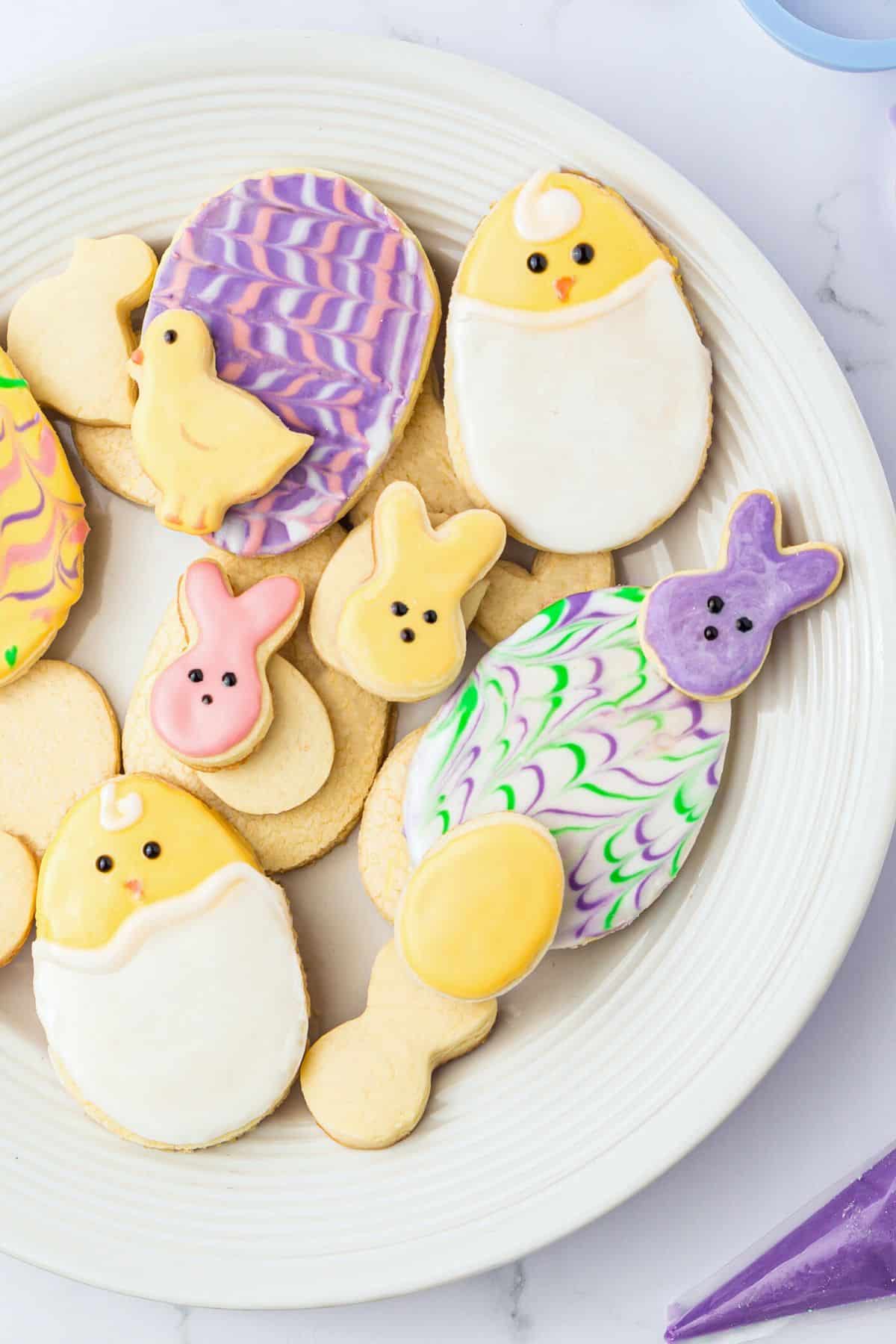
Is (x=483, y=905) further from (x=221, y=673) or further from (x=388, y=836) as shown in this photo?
(x=221, y=673)

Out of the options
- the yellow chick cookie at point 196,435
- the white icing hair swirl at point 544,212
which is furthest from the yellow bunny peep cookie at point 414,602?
the white icing hair swirl at point 544,212

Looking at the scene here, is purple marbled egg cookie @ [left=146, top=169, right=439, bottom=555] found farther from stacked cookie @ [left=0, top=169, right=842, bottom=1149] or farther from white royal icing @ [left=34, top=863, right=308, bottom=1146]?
white royal icing @ [left=34, top=863, right=308, bottom=1146]

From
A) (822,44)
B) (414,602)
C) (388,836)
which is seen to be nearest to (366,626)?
(414,602)

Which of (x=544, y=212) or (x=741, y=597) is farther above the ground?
(x=544, y=212)

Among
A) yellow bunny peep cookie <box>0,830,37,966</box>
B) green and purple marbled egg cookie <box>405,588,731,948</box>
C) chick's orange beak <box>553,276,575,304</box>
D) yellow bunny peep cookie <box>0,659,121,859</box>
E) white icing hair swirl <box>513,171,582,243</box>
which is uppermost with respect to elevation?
white icing hair swirl <box>513,171,582,243</box>

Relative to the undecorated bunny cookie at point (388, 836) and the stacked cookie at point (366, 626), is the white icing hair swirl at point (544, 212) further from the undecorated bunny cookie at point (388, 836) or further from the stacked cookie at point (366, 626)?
the undecorated bunny cookie at point (388, 836)

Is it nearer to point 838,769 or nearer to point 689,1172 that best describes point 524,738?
point 838,769

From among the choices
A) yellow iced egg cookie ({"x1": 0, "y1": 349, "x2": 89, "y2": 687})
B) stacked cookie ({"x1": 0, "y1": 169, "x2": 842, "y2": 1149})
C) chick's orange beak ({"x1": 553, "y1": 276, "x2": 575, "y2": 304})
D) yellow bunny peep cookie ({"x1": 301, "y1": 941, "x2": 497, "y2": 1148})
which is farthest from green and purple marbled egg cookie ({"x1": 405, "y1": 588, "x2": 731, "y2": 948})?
yellow iced egg cookie ({"x1": 0, "y1": 349, "x2": 89, "y2": 687})
